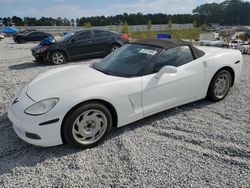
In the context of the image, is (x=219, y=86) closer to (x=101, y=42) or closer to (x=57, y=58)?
(x=101, y=42)

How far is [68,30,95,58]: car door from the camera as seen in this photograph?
927 cm

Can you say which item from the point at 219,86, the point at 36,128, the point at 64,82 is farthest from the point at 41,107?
the point at 219,86

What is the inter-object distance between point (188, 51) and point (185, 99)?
32.8 inches

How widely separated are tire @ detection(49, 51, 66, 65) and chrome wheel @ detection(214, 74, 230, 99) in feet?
21.7

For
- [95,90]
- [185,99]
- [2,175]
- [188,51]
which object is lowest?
[2,175]

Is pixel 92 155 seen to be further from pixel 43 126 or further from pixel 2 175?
pixel 2 175

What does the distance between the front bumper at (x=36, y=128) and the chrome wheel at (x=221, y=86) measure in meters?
2.92

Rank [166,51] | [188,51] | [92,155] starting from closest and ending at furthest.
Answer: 1. [92,155]
2. [166,51]
3. [188,51]

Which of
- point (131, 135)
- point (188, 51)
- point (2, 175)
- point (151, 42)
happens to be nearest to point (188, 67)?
point (188, 51)

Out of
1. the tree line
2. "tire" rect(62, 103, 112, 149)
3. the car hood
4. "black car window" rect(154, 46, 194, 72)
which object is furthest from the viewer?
the tree line

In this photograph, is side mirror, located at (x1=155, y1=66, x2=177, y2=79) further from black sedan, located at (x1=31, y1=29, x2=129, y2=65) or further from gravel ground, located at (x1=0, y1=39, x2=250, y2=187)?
black sedan, located at (x1=31, y1=29, x2=129, y2=65)

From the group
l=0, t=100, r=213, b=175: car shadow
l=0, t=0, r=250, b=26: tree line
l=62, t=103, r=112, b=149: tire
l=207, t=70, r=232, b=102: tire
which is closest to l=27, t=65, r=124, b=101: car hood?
l=62, t=103, r=112, b=149: tire

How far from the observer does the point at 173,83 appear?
11.5ft

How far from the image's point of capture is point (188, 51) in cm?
393
